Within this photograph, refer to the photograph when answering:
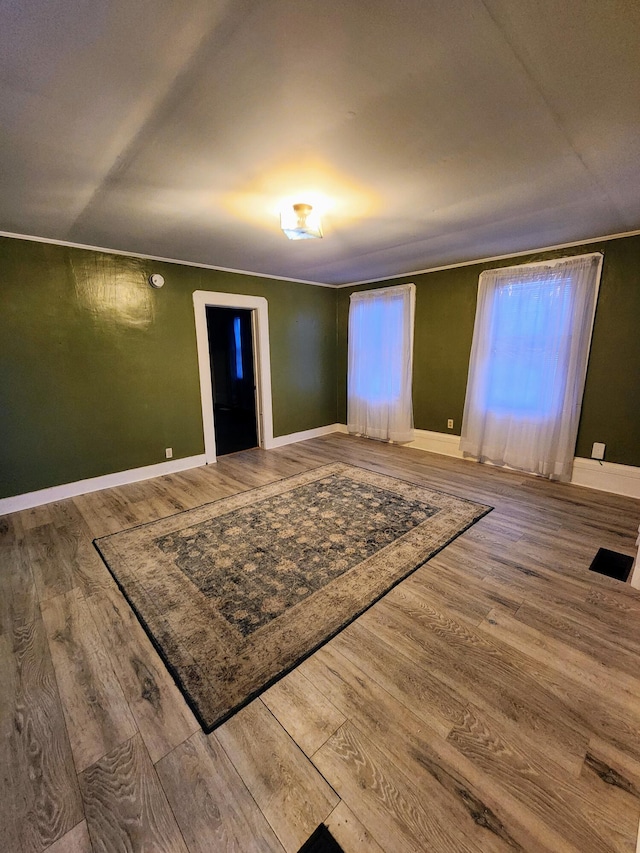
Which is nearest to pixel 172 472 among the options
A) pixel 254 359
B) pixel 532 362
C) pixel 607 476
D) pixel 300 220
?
pixel 254 359

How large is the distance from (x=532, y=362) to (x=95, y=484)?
4848 mm

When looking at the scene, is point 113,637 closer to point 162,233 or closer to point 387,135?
point 387,135

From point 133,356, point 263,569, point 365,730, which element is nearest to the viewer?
point 365,730

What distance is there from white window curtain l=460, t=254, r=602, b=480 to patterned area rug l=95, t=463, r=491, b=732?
4.20 ft

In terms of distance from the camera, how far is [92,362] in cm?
337

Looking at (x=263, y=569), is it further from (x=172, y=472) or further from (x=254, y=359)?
(x=254, y=359)

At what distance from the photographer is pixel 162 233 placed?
2885mm

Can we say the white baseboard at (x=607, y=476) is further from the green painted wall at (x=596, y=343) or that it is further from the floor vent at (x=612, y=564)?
the floor vent at (x=612, y=564)

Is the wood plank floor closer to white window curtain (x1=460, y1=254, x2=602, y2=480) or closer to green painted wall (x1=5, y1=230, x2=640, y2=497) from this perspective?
green painted wall (x1=5, y1=230, x2=640, y2=497)

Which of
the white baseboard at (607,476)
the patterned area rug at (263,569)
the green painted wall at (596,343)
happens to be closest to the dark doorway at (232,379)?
the patterned area rug at (263,569)

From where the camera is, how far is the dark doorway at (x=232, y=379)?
5133mm

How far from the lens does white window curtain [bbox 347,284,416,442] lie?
473cm

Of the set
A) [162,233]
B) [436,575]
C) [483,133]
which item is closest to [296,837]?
[436,575]

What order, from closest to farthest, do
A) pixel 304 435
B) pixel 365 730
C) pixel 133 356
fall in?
1. pixel 365 730
2. pixel 133 356
3. pixel 304 435
